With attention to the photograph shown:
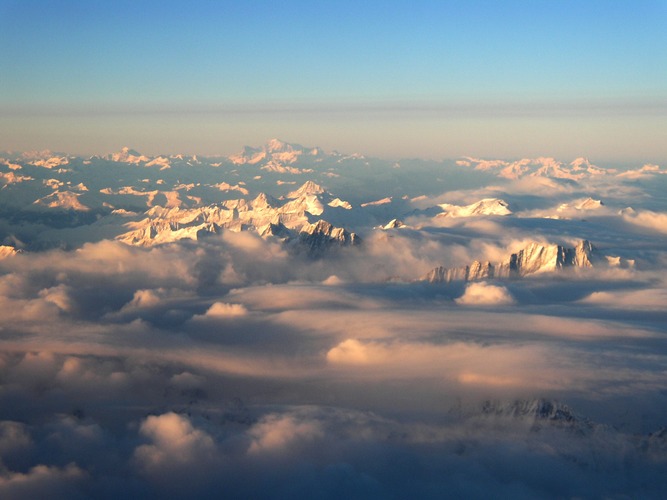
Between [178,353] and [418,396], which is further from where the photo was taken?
[178,353]

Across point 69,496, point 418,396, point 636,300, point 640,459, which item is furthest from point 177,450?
point 636,300

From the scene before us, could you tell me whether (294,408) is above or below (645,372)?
below

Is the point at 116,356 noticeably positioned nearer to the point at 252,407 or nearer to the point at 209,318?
the point at 209,318

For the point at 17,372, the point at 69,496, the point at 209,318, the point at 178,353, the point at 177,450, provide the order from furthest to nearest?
1. the point at 209,318
2. the point at 178,353
3. the point at 17,372
4. the point at 177,450
5. the point at 69,496

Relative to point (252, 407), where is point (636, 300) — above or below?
above

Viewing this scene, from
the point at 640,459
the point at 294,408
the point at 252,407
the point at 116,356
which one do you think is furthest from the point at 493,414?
the point at 116,356

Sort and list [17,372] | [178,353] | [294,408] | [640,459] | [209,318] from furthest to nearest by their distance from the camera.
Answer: [209,318] → [178,353] → [17,372] → [294,408] → [640,459]

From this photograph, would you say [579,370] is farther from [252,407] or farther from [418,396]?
[252,407]

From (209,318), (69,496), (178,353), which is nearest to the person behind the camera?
(69,496)

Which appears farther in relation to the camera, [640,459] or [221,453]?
[640,459]
